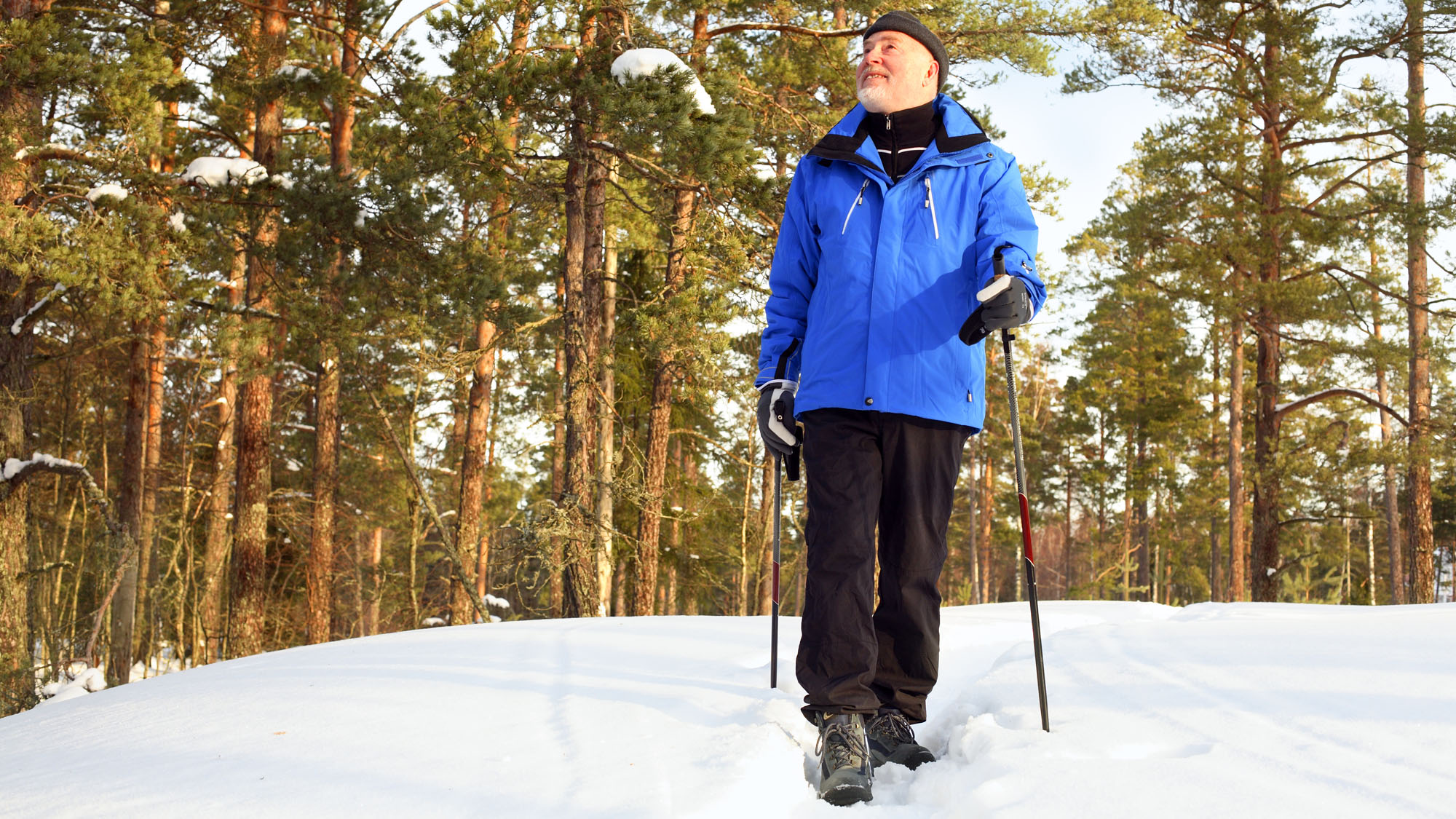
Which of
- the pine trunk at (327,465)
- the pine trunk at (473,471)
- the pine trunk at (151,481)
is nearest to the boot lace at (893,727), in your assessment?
the pine trunk at (327,465)

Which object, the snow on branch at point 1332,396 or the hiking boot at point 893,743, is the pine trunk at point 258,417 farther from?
the snow on branch at point 1332,396

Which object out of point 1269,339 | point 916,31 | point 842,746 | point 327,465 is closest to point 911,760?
point 842,746

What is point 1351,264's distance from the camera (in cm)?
1953

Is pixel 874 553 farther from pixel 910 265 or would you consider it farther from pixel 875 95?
pixel 875 95

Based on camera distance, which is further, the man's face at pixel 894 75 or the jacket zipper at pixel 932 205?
the man's face at pixel 894 75

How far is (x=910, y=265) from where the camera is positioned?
2582mm

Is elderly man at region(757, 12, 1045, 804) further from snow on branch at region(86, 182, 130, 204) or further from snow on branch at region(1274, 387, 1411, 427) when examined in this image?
snow on branch at region(1274, 387, 1411, 427)

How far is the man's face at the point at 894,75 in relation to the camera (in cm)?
271

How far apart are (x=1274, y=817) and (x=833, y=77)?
11954 millimetres

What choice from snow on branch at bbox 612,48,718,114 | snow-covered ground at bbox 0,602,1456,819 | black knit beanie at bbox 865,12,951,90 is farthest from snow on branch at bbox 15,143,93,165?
black knit beanie at bbox 865,12,951,90

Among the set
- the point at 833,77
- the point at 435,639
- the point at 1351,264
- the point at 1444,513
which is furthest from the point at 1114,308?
the point at 435,639

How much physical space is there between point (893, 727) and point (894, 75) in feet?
5.83

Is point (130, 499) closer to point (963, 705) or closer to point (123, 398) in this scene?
point (123, 398)

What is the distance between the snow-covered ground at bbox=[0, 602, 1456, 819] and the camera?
73.7 inches
